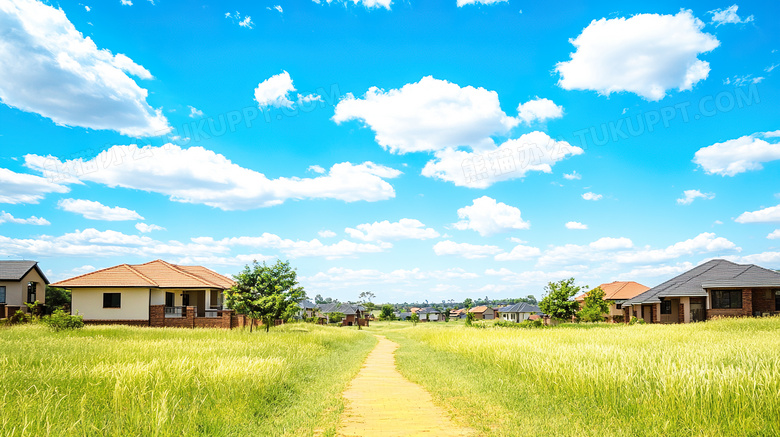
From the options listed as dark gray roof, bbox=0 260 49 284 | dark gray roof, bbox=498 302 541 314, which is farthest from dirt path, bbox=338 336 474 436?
dark gray roof, bbox=498 302 541 314

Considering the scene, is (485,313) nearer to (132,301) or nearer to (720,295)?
(720,295)

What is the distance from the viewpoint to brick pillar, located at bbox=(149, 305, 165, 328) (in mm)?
35250

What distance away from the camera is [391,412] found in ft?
29.6

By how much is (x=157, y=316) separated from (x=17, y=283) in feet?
55.8

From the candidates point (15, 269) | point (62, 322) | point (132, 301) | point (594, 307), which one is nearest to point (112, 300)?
point (132, 301)

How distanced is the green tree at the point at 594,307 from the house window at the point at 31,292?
55865 millimetres

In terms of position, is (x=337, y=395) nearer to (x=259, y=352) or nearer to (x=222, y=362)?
(x=222, y=362)

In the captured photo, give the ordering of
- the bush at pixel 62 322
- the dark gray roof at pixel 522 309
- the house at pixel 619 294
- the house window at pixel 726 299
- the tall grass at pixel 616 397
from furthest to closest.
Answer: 1. the dark gray roof at pixel 522 309
2. the house at pixel 619 294
3. the house window at pixel 726 299
4. the bush at pixel 62 322
5. the tall grass at pixel 616 397

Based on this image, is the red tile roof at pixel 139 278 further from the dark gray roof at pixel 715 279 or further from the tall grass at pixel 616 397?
the dark gray roof at pixel 715 279

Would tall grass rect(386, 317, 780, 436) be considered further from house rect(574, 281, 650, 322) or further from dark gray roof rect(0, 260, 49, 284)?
house rect(574, 281, 650, 322)

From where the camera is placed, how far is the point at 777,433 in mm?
6496

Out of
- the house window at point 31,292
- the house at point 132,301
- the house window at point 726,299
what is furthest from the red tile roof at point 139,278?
the house window at point 726,299

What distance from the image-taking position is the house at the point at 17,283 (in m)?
41.2

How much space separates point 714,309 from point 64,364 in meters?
45.6
